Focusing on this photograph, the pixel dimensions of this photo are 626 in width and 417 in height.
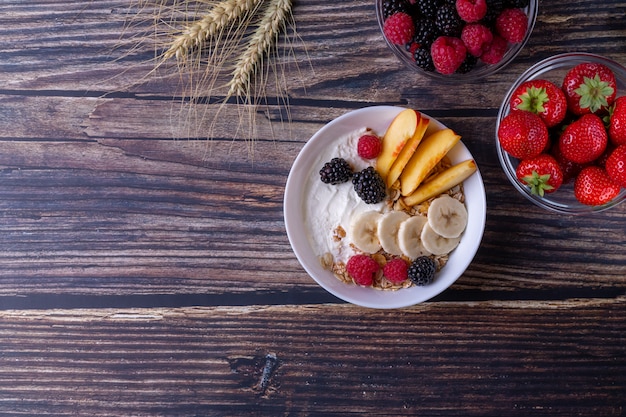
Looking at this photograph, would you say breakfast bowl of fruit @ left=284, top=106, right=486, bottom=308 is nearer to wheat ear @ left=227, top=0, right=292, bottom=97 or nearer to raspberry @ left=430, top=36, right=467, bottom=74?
raspberry @ left=430, top=36, right=467, bottom=74

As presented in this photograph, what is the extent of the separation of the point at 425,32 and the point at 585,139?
1.30ft

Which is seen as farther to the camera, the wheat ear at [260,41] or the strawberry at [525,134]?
the wheat ear at [260,41]

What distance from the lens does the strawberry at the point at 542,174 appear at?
109 cm

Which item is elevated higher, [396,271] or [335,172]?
[335,172]

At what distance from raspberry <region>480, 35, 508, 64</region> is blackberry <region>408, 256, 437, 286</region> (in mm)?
466

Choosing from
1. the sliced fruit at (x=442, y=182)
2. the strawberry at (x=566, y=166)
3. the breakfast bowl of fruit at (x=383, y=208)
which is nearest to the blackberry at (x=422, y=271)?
the breakfast bowl of fruit at (x=383, y=208)

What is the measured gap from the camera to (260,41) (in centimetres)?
126

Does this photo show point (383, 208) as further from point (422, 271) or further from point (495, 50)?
point (495, 50)

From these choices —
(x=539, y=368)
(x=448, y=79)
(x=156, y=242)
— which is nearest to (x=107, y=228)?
(x=156, y=242)

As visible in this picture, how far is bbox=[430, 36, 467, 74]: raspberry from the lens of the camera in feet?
3.59

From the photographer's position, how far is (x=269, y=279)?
1323 millimetres

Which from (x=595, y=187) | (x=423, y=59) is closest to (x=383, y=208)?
(x=423, y=59)

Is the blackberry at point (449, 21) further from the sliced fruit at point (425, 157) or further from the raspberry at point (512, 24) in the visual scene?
the sliced fruit at point (425, 157)

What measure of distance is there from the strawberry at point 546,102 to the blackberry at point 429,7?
0.85 feet
